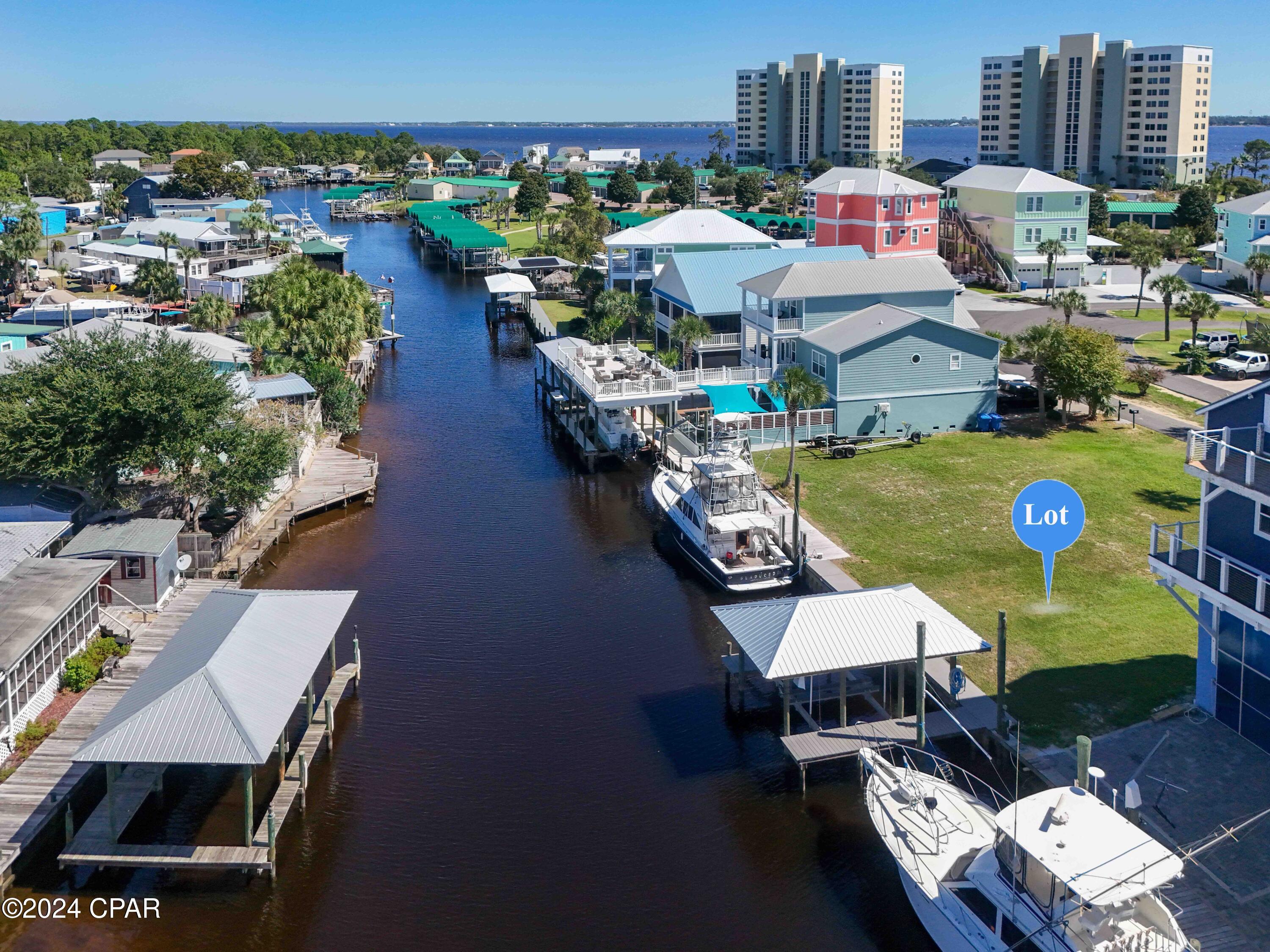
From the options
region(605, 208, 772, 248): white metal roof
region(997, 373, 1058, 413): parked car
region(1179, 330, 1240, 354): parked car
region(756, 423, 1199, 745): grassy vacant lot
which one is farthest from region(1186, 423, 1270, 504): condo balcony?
region(605, 208, 772, 248): white metal roof

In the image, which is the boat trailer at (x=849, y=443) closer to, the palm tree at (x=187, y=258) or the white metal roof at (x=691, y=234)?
the white metal roof at (x=691, y=234)

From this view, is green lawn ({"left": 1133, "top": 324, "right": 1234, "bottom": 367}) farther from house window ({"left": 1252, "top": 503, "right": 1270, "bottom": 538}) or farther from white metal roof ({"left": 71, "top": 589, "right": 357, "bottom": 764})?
white metal roof ({"left": 71, "top": 589, "right": 357, "bottom": 764})

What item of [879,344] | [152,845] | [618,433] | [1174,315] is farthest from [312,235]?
[152,845]

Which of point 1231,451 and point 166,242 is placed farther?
Answer: point 166,242

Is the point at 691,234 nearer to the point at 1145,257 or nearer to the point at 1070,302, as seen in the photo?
the point at 1070,302

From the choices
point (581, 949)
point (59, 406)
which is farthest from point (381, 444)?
point (581, 949)

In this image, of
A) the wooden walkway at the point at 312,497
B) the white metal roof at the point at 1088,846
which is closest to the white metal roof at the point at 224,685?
the wooden walkway at the point at 312,497
